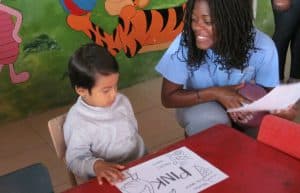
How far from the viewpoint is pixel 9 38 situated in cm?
246

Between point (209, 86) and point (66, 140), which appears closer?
point (66, 140)

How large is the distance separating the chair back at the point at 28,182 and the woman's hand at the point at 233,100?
673 millimetres

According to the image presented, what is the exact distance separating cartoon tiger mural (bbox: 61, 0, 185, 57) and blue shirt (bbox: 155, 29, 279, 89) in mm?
1158

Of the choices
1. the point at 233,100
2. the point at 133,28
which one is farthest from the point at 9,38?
the point at 233,100

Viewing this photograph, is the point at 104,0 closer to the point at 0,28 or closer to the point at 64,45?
the point at 64,45

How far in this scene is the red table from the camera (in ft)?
3.26

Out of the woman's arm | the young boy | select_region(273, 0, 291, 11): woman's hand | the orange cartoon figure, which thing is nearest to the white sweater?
the young boy

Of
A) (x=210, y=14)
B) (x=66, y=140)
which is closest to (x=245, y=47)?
(x=210, y=14)

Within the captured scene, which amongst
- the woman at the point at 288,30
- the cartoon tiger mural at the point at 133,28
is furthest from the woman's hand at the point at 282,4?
the cartoon tiger mural at the point at 133,28

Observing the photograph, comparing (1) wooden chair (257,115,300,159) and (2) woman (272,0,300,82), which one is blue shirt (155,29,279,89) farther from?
(2) woman (272,0,300,82)

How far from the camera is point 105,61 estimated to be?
1.27 metres

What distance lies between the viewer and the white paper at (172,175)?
39.3 inches

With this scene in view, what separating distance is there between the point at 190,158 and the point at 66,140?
1.35 feet

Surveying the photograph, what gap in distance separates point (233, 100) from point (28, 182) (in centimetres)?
73
